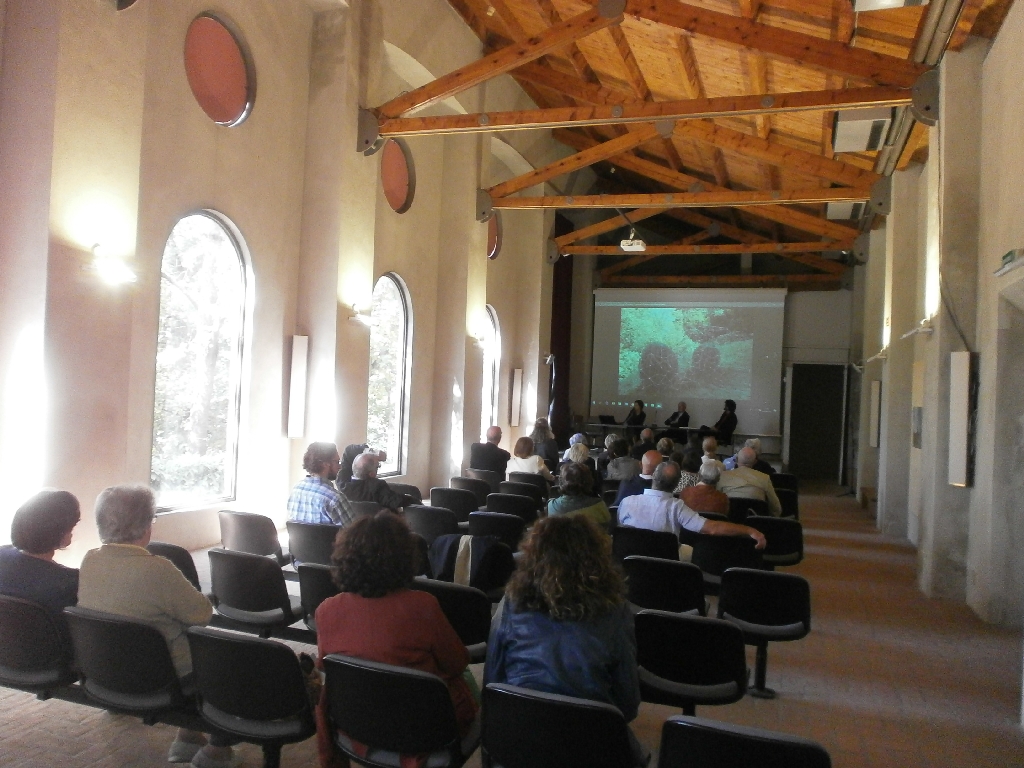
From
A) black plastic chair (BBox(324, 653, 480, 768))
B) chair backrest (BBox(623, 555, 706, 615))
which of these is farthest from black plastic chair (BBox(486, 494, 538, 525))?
black plastic chair (BBox(324, 653, 480, 768))

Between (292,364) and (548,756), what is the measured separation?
5.98m

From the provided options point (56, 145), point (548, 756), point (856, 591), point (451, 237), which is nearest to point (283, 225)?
point (56, 145)

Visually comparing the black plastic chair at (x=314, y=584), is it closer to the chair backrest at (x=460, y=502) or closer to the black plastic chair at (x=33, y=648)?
the black plastic chair at (x=33, y=648)

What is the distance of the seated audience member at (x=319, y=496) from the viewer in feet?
14.7

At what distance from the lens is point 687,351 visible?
15984mm

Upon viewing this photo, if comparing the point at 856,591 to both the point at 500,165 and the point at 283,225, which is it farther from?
the point at 500,165

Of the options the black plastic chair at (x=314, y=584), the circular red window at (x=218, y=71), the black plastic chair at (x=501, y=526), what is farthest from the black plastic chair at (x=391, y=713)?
the circular red window at (x=218, y=71)

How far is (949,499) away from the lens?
5801 millimetres

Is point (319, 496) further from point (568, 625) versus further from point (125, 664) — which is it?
point (568, 625)

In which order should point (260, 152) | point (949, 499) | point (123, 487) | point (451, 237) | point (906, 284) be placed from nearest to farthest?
point (123, 487), point (949, 499), point (260, 152), point (906, 284), point (451, 237)

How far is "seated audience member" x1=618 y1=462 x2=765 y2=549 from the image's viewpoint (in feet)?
15.1

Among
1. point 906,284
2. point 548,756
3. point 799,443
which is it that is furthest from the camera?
point 799,443

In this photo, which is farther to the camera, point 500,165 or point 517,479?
Answer: point 500,165

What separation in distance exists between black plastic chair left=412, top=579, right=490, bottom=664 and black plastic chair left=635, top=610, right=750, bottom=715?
62 centimetres
